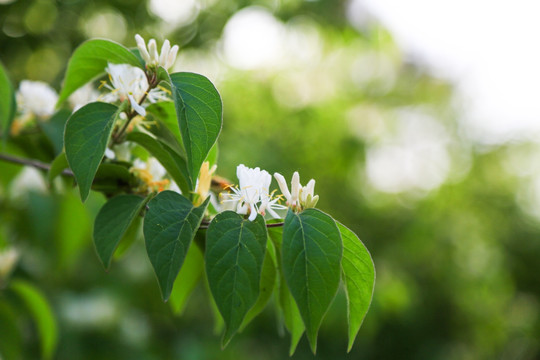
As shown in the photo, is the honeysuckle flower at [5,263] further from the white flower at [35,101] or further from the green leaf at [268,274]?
the green leaf at [268,274]

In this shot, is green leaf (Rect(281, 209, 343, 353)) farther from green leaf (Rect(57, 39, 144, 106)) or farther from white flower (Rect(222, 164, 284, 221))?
green leaf (Rect(57, 39, 144, 106))

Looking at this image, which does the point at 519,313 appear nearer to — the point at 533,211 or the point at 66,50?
the point at 533,211

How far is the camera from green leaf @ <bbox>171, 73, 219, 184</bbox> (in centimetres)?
48

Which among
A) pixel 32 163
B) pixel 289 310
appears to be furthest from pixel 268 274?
pixel 32 163

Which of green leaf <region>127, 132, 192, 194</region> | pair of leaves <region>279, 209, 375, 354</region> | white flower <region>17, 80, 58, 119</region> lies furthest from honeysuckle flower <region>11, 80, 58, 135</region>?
pair of leaves <region>279, 209, 375, 354</region>

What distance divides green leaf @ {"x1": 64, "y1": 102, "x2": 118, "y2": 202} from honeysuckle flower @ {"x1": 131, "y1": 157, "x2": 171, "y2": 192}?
0.13 m

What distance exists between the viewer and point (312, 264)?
43 cm

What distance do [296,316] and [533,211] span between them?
453 cm

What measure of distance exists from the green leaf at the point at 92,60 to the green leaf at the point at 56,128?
15 cm

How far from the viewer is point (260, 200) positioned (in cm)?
52

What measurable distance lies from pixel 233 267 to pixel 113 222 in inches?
6.2

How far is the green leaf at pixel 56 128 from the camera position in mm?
800

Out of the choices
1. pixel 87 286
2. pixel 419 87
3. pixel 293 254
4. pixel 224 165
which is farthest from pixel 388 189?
pixel 293 254

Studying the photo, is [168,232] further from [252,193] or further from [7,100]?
[7,100]
